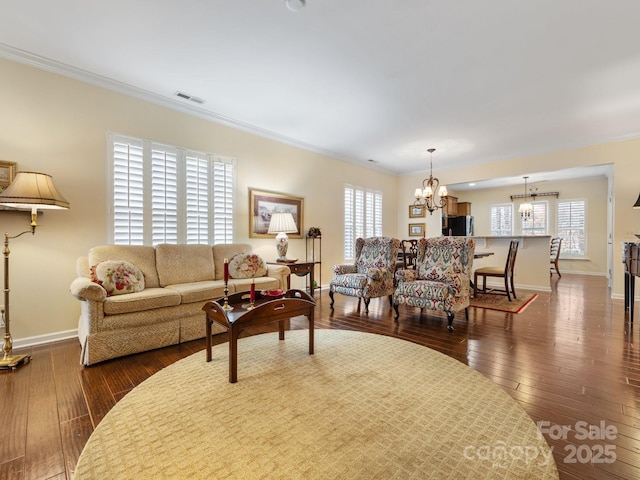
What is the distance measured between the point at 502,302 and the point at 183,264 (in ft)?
16.0

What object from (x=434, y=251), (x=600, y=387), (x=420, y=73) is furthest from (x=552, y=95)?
(x=600, y=387)

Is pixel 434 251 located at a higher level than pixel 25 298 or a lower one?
higher

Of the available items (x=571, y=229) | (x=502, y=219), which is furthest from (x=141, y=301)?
(x=571, y=229)

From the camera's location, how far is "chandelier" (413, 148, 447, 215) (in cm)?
543

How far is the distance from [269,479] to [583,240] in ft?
34.9

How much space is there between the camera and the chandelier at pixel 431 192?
5.43m

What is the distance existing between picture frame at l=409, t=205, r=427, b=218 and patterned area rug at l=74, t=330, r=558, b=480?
18.7ft

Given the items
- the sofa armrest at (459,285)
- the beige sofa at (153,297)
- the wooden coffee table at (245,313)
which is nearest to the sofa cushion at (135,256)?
the beige sofa at (153,297)

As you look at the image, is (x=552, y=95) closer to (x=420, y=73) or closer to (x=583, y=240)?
(x=420, y=73)

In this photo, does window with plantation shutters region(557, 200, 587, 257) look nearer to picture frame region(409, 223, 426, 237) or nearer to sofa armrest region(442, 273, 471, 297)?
picture frame region(409, 223, 426, 237)

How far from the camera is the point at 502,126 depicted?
186 inches

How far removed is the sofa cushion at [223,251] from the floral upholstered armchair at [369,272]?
1.42 m

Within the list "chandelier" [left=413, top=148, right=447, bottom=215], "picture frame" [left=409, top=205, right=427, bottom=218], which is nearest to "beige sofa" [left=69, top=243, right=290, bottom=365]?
"chandelier" [left=413, top=148, right=447, bottom=215]

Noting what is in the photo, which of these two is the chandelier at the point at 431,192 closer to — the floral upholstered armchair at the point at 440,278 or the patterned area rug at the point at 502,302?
the floral upholstered armchair at the point at 440,278
